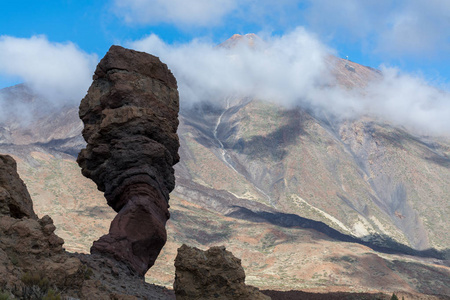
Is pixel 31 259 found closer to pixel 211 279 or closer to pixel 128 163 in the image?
pixel 211 279

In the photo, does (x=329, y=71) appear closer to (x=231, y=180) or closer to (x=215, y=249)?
(x=231, y=180)

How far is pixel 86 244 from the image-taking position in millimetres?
46500

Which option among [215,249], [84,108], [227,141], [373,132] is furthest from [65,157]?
[373,132]

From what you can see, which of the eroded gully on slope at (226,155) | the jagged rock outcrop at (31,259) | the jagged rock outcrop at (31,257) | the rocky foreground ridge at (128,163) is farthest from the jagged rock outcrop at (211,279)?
the eroded gully on slope at (226,155)

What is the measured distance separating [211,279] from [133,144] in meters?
8.02

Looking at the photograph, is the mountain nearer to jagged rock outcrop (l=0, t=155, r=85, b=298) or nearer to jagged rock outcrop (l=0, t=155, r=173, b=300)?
jagged rock outcrop (l=0, t=155, r=173, b=300)

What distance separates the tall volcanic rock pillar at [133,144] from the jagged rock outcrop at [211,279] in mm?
4592

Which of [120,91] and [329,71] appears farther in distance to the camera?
[329,71]

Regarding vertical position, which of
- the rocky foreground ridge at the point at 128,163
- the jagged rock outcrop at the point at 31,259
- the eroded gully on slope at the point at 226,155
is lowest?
the jagged rock outcrop at the point at 31,259

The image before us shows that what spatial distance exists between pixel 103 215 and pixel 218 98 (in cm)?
13105

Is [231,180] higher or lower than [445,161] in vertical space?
lower

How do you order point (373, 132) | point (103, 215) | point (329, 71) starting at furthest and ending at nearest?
1. point (329, 71)
2. point (373, 132)
3. point (103, 215)

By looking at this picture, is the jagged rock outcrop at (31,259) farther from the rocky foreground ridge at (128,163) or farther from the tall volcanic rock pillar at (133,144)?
the tall volcanic rock pillar at (133,144)

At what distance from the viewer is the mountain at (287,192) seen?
51.5 m
